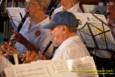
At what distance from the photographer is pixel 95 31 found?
183cm

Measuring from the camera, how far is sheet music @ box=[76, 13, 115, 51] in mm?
1772

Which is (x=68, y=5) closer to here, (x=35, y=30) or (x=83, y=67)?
(x=35, y=30)

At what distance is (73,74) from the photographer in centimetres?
98

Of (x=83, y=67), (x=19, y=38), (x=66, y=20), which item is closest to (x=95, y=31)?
(x=66, y=20)

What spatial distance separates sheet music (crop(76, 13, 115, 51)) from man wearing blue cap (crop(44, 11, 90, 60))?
224 millimetres

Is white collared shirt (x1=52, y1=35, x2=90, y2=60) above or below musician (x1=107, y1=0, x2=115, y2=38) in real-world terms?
below

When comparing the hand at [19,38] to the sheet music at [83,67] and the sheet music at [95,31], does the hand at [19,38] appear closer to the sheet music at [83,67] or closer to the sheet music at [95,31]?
the sheet music at [95,31]

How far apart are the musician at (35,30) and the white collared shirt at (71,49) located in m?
0.47

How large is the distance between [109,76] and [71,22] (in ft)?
1.19

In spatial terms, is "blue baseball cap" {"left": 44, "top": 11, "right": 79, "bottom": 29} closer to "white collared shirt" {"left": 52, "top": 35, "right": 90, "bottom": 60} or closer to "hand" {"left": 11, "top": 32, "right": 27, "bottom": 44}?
"white collared shirt" {"left": 52, "top": 35, "right": 90, "bottom": 60}

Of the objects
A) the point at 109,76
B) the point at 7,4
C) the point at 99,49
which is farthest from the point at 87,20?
the point at 7,4

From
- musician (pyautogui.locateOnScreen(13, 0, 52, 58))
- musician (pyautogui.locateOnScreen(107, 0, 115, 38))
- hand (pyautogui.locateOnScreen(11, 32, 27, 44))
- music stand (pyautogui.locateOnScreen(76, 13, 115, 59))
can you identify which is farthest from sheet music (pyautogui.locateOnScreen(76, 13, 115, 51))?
hand (pyautogui.locateOnScreen(11, 32, 27, 44))

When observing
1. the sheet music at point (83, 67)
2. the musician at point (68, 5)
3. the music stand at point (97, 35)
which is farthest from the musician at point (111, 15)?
the sheet music at point (83, 67)

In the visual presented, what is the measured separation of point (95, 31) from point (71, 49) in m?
0.47
